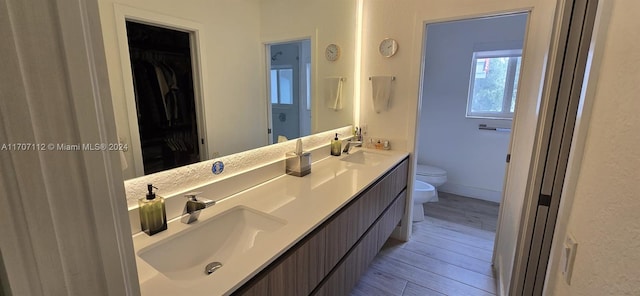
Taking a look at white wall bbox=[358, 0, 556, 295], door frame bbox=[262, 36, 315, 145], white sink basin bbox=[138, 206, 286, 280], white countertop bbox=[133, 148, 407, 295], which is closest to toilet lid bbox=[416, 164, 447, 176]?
white wall bbox=[358, 0, 556, 295]

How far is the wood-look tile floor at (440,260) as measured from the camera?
81.7 inches

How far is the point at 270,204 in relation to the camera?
4.52 ft

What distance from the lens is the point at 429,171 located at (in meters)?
3.54

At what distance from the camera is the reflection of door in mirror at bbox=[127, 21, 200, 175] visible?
111 cm

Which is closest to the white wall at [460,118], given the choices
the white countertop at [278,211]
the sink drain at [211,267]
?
the white countertop at [278,211]

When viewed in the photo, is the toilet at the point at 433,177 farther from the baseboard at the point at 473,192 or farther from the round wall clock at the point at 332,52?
the round wall clock at the point at 332,52

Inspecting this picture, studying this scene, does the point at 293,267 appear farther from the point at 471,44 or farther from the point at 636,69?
the point at 471,44

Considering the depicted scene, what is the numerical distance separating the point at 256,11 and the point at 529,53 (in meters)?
1.79

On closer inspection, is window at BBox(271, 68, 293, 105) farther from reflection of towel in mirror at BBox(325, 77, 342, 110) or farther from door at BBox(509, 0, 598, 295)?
door at BBox(509, 0, 598, 295)

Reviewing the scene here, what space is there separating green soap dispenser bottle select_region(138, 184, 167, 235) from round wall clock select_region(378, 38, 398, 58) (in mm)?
2050

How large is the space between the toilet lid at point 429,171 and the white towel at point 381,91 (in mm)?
1374

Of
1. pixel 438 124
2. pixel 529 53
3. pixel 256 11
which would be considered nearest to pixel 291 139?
pixel 256 11

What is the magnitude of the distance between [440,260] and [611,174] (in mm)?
2082

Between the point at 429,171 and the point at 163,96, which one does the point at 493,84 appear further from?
the point at 163,96
